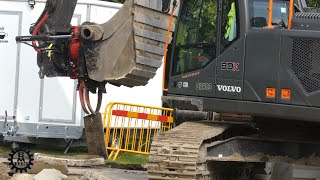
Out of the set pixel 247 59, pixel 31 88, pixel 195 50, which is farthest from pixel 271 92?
pixel 31 88

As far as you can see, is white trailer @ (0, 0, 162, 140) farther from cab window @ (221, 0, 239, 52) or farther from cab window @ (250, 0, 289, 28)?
cab window @ (250, 0, 289, 28)

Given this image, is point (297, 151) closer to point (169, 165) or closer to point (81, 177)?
point (169, 165)

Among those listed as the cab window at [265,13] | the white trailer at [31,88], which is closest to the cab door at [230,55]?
the cab window at [265,13]

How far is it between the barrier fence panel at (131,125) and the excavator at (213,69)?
17.3 feet

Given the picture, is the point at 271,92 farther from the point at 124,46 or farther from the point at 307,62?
the point at 124,46

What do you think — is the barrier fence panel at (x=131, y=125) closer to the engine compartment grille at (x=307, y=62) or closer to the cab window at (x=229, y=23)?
the cab window at (x=229, y=23)

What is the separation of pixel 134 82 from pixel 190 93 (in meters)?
1.12

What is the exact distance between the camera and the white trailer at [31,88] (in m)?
17.6

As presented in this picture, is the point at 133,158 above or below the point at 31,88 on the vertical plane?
below

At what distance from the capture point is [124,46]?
11.1m

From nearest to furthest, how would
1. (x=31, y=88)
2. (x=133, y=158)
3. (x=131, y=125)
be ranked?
(x=133, y=158) → (x=31, y=88) → (x=131, y=125)

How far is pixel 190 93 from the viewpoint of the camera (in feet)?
34.3

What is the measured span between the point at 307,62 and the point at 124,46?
8.79 ft

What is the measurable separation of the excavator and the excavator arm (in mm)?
14
